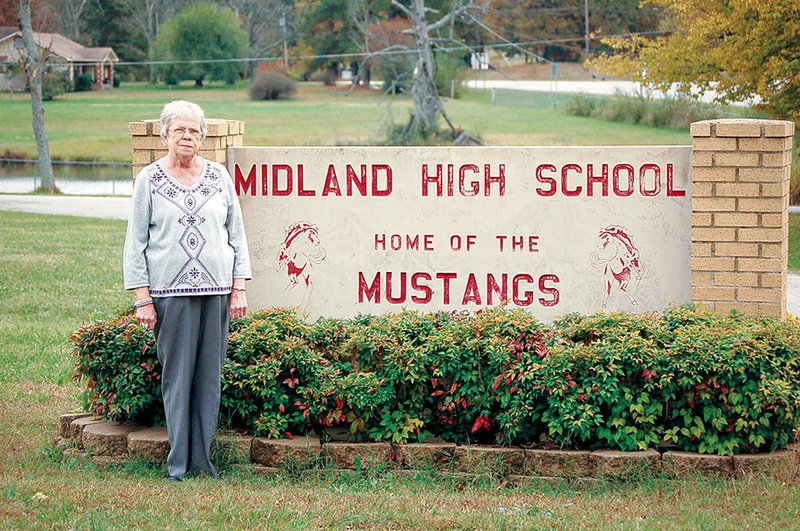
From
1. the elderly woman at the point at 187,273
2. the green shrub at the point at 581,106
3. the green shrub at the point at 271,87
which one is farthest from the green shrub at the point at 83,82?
the elderly woman at the point at 187,273

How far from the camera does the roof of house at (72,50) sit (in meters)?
58.2

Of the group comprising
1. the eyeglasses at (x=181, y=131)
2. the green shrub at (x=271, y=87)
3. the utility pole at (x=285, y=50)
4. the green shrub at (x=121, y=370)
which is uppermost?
the utility pole at (x=285, y=50)

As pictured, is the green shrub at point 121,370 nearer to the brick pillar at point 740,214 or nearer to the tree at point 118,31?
the brick pillar at point 740,214

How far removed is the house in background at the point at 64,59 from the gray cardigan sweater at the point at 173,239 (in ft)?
158

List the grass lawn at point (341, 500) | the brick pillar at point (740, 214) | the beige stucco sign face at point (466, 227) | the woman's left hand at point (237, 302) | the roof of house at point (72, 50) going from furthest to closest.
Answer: the roof of house at point (72, 50), the beige stucco sign face at point (466, 227), the brick pillar at point (740, 214), the woman's left hand at point (237, 302), the grass lawn at point (341, 500)

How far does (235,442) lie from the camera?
6066 millimetres

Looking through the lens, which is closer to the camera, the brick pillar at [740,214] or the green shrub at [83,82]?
the brick pillar at [740,214]

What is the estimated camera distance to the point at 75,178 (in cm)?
4356

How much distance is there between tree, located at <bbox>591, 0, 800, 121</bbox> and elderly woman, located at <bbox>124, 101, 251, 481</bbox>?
12.7 meters

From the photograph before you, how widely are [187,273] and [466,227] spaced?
195cm

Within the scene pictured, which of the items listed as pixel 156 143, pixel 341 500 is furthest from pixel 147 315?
pixel 156 143

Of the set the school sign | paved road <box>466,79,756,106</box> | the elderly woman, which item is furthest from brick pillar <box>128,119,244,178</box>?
paved road <box>466,79,756,106</box>

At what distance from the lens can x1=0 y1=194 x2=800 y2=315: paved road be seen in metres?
23.4

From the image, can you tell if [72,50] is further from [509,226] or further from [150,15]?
[509,226]
